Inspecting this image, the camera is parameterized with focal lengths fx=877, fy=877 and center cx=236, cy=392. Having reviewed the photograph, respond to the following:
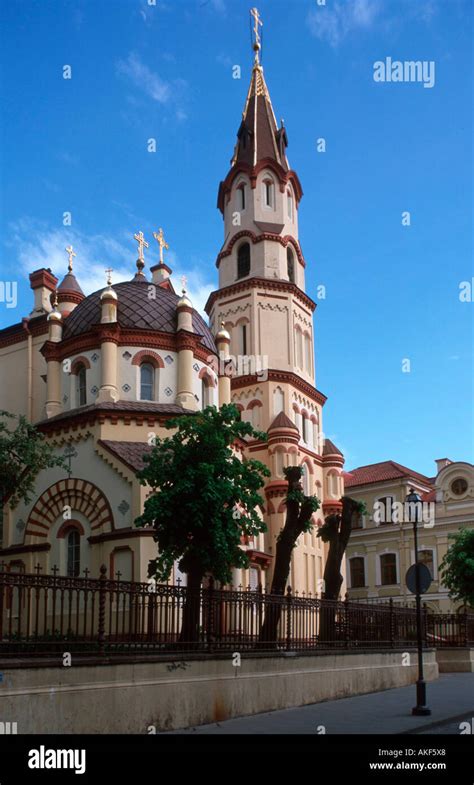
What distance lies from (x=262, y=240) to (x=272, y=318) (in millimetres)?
4256

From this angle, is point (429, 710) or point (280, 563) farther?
point (280, 563)

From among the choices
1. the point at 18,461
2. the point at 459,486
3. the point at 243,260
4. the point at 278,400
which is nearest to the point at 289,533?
the point at 18,461

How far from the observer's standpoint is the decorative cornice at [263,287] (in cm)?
4350

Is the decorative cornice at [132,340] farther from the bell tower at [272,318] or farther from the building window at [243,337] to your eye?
the building window at [243,337]

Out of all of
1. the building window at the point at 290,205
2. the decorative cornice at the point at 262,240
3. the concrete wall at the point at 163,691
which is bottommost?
the concrete wall at the point at 163,691

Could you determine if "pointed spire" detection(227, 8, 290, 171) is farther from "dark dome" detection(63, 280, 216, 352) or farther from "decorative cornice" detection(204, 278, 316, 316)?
"dark dome" detection(63, 280, 216, 352)

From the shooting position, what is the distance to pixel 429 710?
16781 mm

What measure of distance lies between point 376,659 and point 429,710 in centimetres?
598

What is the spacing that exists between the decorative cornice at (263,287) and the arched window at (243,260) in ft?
3.91

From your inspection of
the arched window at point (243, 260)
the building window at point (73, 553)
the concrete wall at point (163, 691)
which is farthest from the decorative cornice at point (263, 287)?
the concrete wall at point (163, 691)

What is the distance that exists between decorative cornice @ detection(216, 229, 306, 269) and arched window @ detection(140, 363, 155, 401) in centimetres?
1608

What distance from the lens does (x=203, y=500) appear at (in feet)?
62.6
